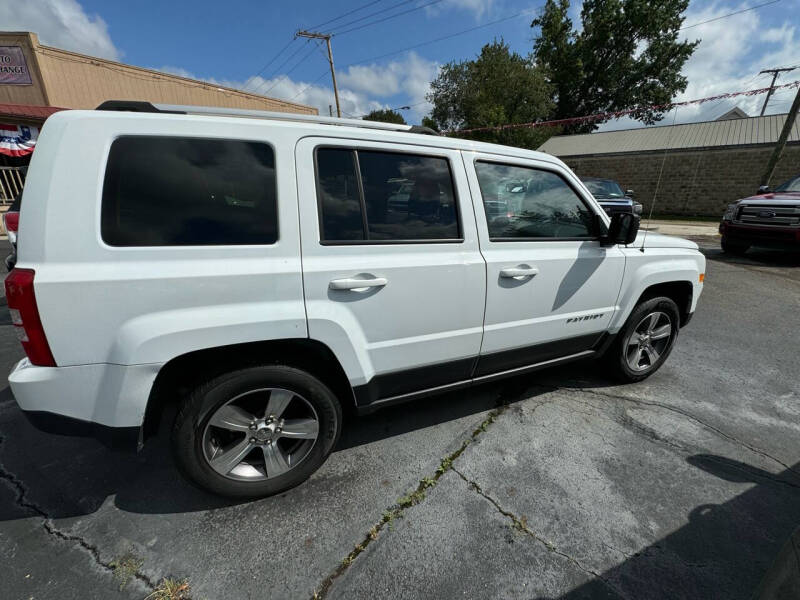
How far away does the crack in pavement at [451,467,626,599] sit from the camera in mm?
1526

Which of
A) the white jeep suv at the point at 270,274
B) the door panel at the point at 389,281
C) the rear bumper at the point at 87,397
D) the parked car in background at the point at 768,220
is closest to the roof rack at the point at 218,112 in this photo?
the white jeep suv at the point at 270,274

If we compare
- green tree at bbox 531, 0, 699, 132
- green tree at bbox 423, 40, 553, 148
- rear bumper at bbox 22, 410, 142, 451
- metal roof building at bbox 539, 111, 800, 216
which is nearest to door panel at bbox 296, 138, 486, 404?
rear bumper at bbox 22, 410, 142, 451

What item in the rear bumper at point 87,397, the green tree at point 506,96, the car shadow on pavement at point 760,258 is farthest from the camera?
the green tree at point 506,96

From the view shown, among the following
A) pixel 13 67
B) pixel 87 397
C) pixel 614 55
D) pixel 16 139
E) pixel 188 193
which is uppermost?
pixel 614 55

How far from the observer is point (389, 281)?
72.8 inches

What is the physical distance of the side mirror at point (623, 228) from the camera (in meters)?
2.36

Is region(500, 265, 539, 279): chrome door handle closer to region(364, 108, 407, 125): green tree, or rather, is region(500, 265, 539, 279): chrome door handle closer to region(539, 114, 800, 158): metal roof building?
region(539, 114, 800, 158): metal roof building

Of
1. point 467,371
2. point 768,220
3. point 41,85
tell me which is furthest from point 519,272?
point 41,85

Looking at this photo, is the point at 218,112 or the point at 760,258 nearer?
the point at 218,112

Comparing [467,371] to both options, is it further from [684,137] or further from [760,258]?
[684,137]

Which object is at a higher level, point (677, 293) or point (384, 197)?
point (384, 197)

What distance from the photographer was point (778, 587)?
108 centimetres

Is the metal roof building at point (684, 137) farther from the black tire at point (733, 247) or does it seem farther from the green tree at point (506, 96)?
the black tire at point (733, 247)

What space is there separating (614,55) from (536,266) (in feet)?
142
